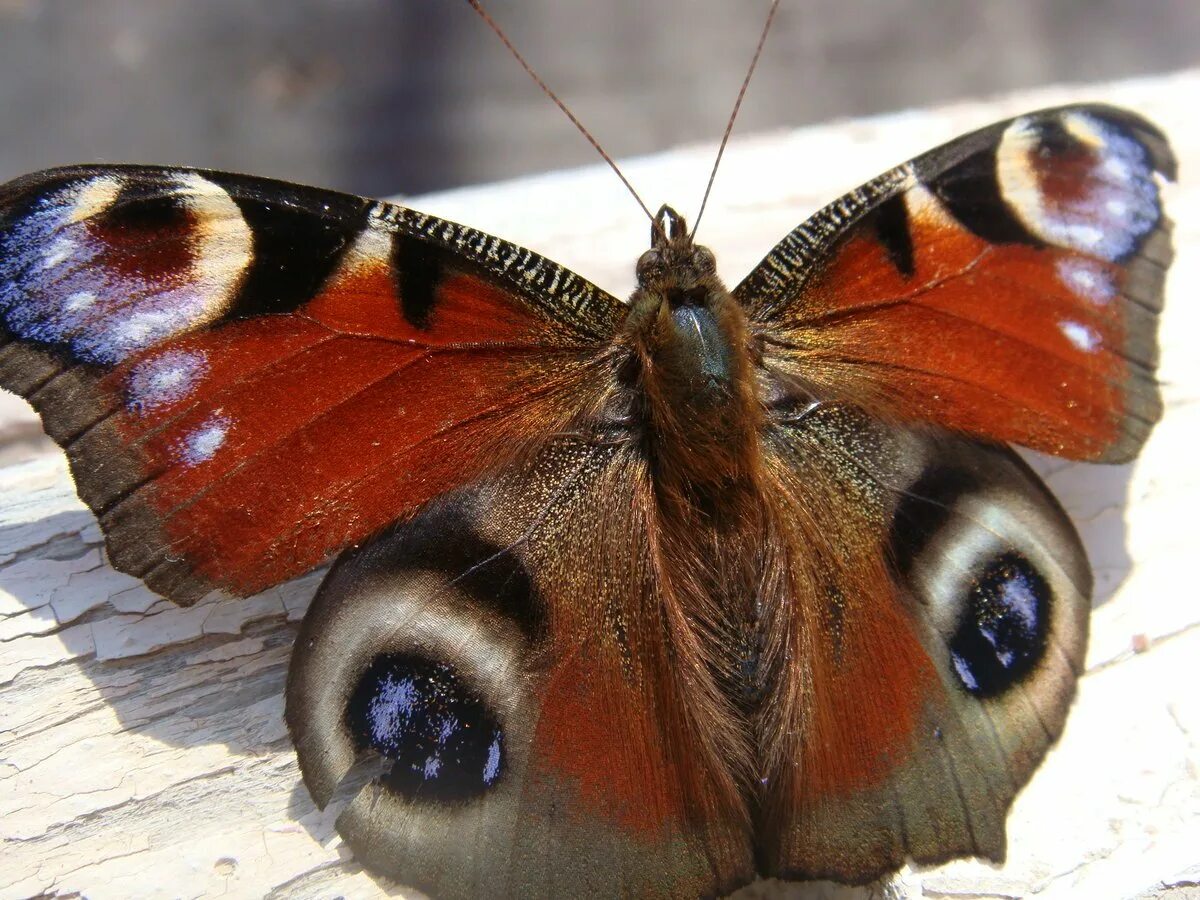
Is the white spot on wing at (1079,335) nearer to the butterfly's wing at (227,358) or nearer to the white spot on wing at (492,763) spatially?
the butterfly's wing at (227,358)

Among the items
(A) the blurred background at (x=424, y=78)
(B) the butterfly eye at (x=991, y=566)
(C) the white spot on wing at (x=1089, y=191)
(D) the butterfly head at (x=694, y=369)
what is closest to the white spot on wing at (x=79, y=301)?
(D) the butterfly head at (x=694, y=369)

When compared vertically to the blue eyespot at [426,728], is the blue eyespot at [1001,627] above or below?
above

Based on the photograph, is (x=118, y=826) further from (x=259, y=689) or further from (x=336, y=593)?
(x=336, y=593)

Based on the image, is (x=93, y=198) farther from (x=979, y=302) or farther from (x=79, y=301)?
(x=979, y=302)

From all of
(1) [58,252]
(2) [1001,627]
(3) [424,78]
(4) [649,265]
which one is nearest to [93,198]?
(1) [58,252]

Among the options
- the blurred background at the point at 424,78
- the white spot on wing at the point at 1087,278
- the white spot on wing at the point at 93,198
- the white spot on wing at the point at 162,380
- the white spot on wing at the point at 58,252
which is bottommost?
the blurred background at the point at 424,78

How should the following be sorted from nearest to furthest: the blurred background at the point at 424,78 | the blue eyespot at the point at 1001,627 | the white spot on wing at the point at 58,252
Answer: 1. the white spot on wing at the point at 58,252
2. the blue eyespot at the point at 1001,627
3. the blurred background at the point at 424,78
